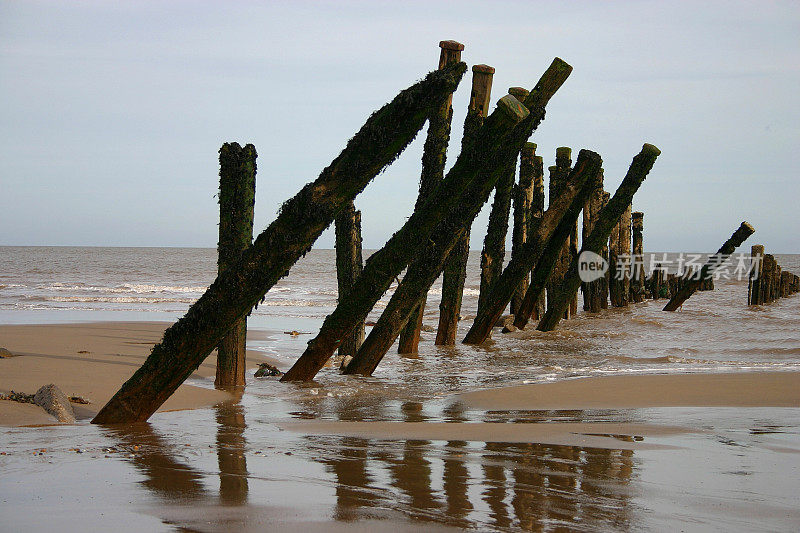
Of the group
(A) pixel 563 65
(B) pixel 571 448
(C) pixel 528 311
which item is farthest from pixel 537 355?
(B) pixel 571 448

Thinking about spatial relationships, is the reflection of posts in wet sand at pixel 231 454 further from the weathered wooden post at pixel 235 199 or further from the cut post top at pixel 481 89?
the cut post top at pixel 481 89

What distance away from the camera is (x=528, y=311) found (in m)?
12.2

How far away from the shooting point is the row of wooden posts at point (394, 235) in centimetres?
404

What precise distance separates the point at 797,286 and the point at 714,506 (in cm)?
3883

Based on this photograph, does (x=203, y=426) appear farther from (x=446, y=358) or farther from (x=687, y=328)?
(x=687, y=328)

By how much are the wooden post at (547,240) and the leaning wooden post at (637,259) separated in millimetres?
12003

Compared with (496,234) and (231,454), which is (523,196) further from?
(231,454)

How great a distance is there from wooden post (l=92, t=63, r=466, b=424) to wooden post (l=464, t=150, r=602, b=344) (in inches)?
220

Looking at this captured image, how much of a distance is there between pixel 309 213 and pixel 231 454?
1.31 m

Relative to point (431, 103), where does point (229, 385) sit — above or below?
below

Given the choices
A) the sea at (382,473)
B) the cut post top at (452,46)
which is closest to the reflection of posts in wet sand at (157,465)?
the sea at (382,473)

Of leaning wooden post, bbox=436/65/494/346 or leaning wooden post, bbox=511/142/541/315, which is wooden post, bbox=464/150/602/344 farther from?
leaning wooden post, bbox=511/142/541/315

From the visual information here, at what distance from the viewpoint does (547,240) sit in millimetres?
9812

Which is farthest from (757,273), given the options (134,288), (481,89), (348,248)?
(134,288)
